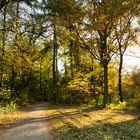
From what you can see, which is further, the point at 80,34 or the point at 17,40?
the point at 80,34

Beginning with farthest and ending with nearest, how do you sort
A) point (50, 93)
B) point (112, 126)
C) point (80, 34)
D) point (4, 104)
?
point (50, 93)
point (80, 34)
point (4, 104)
point (112, 126)

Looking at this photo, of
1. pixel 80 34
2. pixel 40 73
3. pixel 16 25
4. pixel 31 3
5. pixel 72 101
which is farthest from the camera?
pixel 40 73

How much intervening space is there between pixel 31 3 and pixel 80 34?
828 cm

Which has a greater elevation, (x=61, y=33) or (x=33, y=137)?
(x=61, y=33)

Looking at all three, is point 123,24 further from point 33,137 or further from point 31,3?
point 33,137

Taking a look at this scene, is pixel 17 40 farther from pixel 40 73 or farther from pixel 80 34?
pixel 40 73

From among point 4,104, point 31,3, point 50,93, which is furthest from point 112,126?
point 50,93

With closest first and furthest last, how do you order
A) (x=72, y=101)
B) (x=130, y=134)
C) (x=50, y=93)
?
1. (x=130, y=134)
2. (x=72, y=101)
3. (x=50, y=93)

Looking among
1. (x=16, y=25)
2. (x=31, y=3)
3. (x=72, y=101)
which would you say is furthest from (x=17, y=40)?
(x=72, y=101)

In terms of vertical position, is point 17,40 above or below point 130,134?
above

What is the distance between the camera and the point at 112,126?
16938 millimetres

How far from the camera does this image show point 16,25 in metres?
24.9

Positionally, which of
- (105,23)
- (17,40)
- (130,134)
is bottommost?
(130,134)

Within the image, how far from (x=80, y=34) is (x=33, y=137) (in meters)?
17.5
